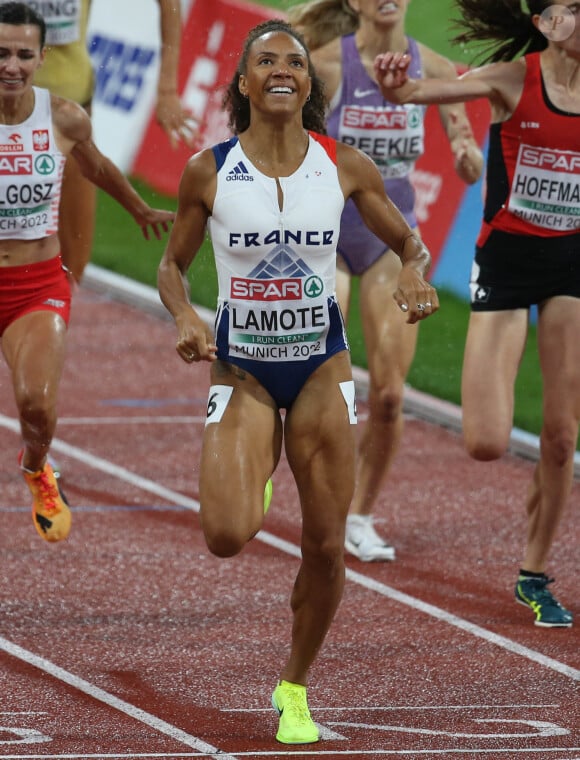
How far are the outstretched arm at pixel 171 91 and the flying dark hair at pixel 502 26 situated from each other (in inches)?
48.2

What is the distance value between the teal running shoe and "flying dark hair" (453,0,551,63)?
2.27m

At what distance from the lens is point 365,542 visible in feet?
29.4

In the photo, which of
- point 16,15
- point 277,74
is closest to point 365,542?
point 16,15

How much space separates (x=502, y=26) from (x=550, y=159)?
0.83 meters

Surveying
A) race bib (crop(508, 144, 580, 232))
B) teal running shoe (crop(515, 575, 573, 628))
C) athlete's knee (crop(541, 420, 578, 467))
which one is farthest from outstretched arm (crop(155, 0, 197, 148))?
teal running shoe (crop(515, 575, 573, 628))

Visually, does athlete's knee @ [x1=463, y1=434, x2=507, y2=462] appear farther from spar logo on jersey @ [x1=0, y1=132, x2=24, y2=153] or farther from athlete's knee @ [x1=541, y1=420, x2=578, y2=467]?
spar logo on jersey @ [x1=0, y1=132, x2=24, y2=153]

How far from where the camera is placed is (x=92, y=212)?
9664 millimetres

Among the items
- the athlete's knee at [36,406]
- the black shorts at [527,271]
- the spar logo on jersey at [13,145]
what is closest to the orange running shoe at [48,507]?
the athlete's knee at [36,406]

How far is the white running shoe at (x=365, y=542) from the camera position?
29.3 feet

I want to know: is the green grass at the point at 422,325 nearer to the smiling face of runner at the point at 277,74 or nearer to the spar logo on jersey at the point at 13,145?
the spar logo on jersey at the point at 13,145

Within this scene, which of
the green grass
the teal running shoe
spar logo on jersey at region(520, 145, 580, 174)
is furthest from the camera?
the green grass

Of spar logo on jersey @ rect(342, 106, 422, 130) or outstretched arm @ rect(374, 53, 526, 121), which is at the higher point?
outstretched arm @ rect(374, 53, 526, 121)

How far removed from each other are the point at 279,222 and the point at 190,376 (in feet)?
22.0

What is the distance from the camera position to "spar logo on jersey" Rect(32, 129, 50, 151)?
7.65 m
